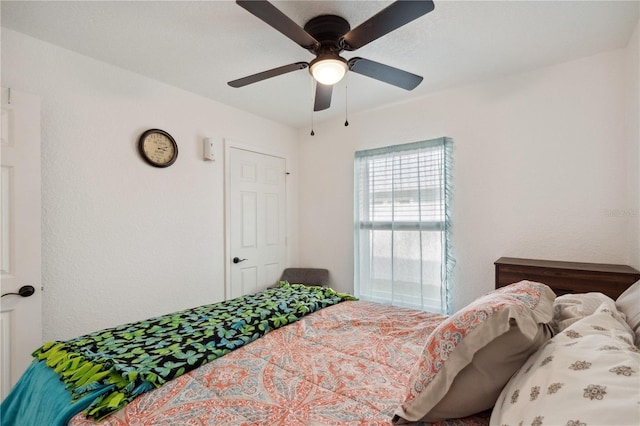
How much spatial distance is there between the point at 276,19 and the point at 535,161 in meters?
2.32

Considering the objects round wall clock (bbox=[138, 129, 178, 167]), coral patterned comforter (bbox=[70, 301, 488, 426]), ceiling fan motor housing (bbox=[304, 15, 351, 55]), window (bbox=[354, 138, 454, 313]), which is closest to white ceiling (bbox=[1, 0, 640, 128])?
ceiling fan motor housing (bbox=[304, 15, 351, 55])

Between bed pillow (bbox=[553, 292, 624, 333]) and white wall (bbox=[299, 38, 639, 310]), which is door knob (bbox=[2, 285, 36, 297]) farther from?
white wall (bbox=[299, 38, 639, 310])

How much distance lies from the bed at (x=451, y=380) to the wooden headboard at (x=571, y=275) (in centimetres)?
91

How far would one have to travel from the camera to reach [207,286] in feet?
9.55

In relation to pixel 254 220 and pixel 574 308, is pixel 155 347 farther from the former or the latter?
pixel 254 220

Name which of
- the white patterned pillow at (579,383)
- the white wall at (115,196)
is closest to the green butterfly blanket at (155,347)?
the white wall at (115,196)

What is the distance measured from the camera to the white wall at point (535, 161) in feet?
7.07

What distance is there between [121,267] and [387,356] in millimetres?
2161

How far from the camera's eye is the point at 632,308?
41.2 inches

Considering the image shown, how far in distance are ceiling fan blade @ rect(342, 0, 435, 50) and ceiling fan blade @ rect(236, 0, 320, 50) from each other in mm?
231

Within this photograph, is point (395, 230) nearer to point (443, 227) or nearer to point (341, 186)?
point (443, 227)

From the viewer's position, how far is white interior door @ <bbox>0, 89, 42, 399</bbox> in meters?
1.72

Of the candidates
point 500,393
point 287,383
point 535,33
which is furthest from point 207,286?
point 535,33

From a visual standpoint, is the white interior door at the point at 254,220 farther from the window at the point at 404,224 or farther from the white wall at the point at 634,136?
the white wall at the point at 634,136
